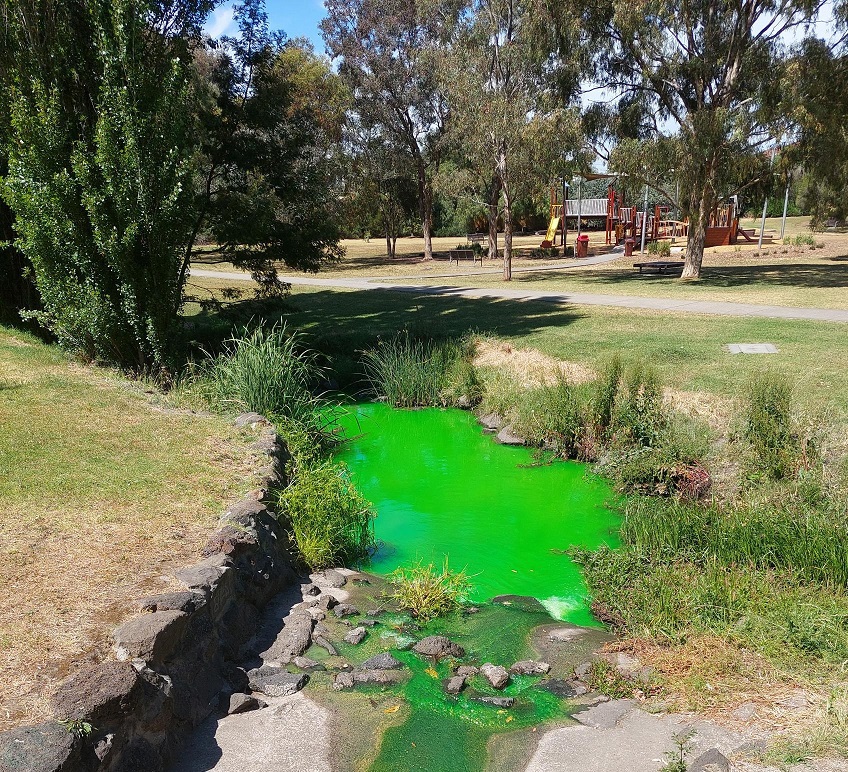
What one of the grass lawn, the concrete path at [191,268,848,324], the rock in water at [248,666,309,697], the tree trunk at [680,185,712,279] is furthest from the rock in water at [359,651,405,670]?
the tree trunk at [680,185,712,279]

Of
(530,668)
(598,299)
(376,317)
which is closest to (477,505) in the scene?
(530,668)

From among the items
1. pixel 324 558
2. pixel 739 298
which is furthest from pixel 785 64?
pixel 324 558

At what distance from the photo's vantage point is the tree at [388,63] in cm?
3070

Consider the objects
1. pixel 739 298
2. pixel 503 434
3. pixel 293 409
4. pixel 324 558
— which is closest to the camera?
pixel 324 558

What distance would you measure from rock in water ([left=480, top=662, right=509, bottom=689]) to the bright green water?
1.22 metres

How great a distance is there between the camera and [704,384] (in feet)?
32.3

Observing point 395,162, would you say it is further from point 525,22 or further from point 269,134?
point 269,134

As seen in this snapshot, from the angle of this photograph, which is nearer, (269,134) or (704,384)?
(704,384)

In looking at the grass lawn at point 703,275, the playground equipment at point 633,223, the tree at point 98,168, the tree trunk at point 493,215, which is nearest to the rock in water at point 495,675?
the tree at point 98,168

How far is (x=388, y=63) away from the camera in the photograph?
3114 cm

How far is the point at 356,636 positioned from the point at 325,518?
154cm

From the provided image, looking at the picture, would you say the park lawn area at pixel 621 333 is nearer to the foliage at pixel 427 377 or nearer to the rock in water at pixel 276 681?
the foliage at pixel 427 377

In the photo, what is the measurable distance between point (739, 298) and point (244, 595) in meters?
15.7

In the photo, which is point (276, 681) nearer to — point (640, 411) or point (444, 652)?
point (444, 652)
